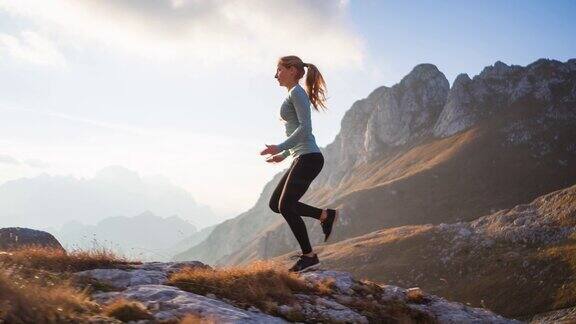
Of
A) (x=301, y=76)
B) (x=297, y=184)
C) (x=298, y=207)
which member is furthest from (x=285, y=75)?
(x=298, y=207)

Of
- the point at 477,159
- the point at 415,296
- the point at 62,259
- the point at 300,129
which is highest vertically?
the point at 477,159

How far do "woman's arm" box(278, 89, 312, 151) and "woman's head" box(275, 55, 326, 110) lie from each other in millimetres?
562

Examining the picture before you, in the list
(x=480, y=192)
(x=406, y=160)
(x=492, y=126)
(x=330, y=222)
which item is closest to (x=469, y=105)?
(x=492, y=126)

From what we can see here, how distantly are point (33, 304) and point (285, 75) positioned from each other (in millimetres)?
6055

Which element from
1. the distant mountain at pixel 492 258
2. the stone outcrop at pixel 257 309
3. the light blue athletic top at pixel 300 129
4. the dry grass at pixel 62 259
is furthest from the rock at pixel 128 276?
the distant mountain at pixel 492 258

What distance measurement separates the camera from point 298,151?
855 cm

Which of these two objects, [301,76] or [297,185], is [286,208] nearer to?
[297,185]

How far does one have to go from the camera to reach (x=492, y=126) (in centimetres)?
15538

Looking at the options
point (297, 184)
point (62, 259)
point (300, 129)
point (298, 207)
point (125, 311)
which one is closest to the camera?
point (125, 311)

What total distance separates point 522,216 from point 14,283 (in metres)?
98.3

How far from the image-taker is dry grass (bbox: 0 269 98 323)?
12.7 ft

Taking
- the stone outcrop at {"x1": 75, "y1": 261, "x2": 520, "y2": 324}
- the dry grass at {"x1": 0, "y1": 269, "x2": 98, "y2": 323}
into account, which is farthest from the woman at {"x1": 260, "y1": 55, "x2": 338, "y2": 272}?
the dry grass at {"x1": 0, "y1": 269, "x2": 98, "y2": 323}

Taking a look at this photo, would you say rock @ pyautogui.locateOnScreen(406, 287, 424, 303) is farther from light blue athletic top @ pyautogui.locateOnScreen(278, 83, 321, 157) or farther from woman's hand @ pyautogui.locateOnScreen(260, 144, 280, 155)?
woman's hand @ pyautogui.locateOnScreen(260, 144, 280, 155)

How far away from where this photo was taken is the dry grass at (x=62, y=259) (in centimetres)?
742
